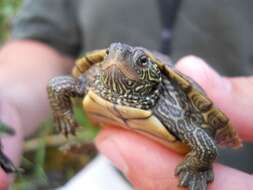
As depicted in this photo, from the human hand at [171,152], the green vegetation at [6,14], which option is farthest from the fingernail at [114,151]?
the green vegetation at [6,14]

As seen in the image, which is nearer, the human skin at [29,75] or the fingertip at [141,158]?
the fingertip at [141,158]

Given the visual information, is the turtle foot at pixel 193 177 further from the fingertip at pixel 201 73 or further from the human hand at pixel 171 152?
the fingertip at pixel 201 73

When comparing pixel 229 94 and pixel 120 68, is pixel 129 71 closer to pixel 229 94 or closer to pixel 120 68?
pixel 120 68

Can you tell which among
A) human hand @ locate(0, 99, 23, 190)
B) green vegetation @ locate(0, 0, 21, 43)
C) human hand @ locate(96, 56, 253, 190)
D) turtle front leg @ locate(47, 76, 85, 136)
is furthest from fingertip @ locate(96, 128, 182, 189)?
green vegetation @ locate(0, 0, 21, 43)

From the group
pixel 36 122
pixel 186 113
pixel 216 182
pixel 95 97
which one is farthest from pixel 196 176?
pixel 36 122

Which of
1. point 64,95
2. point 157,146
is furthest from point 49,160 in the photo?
point 157,146

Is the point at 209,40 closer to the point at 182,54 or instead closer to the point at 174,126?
the point at 182,54

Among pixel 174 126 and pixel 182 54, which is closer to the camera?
pixel 174 126
